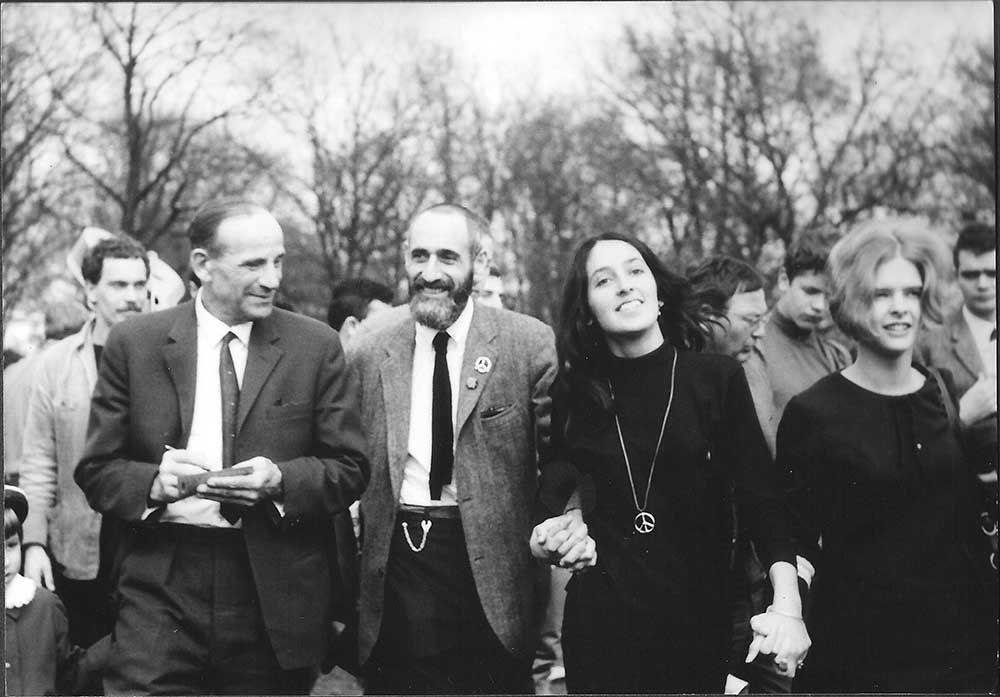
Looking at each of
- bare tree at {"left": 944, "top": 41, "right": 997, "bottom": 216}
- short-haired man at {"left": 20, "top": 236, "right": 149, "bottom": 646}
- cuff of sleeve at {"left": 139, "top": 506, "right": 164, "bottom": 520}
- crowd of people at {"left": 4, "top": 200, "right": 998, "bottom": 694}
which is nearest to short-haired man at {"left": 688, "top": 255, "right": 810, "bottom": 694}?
crowd of people at {"left": 4, "top": 200, "right": 998, "bottom": 694}

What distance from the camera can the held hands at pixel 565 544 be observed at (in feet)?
10.1

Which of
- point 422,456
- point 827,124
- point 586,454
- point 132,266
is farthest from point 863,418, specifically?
point 827,124

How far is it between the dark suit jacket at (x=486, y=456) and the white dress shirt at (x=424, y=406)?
3 centimetres

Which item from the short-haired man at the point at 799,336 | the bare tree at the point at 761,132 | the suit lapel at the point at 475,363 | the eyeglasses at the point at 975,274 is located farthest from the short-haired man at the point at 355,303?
the bare tree at the point at 761,132

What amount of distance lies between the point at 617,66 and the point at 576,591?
460 inches

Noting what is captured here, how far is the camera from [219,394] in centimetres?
341

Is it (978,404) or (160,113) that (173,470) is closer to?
(978,404)

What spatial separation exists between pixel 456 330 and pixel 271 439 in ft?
2.49

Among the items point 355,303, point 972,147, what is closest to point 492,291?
point 355,303

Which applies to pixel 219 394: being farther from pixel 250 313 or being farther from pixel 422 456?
pixel 422 456

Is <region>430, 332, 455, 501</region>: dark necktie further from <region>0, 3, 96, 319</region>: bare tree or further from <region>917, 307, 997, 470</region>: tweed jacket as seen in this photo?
<region>0, 3, 96, 319</region>: bare tree

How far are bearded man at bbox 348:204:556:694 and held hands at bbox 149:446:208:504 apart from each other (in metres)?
0.66

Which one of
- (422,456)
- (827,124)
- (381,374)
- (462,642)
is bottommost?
(462,642)

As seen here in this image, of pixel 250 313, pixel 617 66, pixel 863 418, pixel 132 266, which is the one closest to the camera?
pixel 863 418
